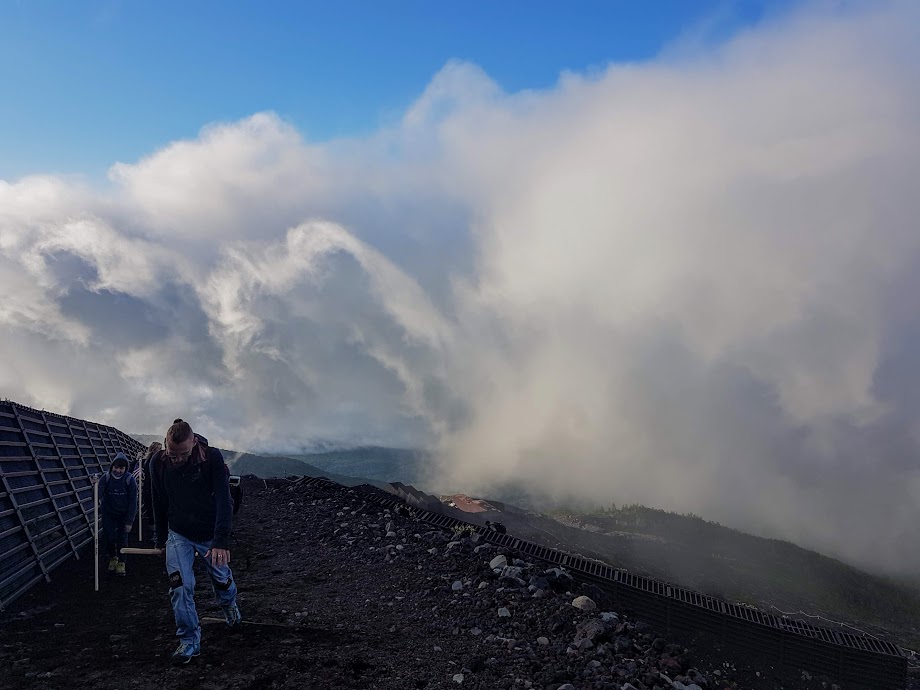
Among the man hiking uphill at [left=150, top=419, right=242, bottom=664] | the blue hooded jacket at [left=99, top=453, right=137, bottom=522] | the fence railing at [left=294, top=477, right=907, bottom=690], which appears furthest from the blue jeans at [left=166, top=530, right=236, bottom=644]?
the fence railing at [left=294, top=477, right=907, bottom=690]

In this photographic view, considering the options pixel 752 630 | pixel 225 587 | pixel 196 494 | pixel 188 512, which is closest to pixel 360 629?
pixel 225 587

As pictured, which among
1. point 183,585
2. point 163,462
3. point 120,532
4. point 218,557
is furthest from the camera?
point 120,532

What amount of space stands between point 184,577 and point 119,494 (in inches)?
264

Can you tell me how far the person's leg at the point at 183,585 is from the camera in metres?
7.10

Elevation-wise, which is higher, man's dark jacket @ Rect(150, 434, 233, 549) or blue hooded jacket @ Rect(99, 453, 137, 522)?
man's dark jacket @ Rect(150, 434, 233, 549)

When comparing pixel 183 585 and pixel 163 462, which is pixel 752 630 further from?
pixel 163 462

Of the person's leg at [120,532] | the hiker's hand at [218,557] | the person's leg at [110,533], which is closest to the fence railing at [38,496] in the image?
the person's leg at [110,533]

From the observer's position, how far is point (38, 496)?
1299cm

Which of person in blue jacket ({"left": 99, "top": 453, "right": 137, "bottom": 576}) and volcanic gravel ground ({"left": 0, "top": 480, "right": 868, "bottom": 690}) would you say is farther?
person in blue jacket ({"left": 99, "top": 453, "right": 137, "bottom": 576})

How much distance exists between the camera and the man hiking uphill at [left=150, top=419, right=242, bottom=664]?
278 inches

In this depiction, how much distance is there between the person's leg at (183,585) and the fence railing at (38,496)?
15.7 ft

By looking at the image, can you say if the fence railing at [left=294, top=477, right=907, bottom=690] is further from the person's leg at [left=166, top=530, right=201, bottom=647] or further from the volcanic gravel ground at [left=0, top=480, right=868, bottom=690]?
the person's leg at [left=166, top=530, right=201, bottom=647]

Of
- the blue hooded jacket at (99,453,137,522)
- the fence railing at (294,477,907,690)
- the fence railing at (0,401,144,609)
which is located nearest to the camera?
the fence railing at (0,401,144,609)

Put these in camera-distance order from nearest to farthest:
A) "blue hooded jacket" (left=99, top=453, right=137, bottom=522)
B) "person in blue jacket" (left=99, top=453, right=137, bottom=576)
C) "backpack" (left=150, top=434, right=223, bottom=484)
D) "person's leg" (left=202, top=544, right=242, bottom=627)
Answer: "backpack" (left=150, top=434, right=223, bottom=484), "person's leg" (left=202, top=544, right=242, bottom=627), "person in blue jacket" (left=99, top=453, right=137, bottom=576), "blue hooded jacket" (left=99, top=453, right=137, bottom=522)
